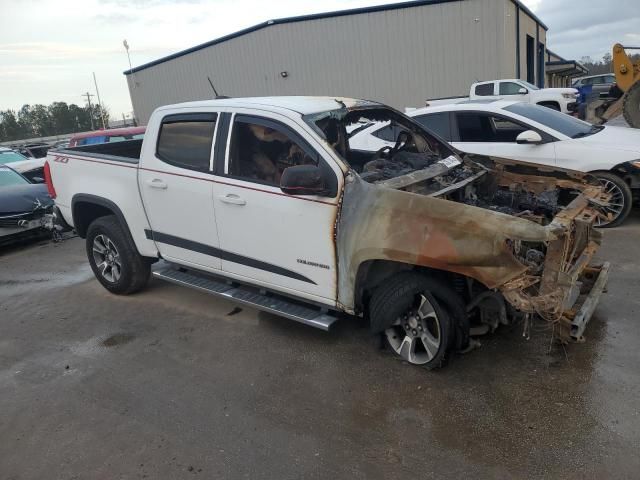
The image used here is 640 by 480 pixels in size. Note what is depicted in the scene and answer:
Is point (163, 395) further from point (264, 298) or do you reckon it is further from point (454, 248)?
point (454, 248)

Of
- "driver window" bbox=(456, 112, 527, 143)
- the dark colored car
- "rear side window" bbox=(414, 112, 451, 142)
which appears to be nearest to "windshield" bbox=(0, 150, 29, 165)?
the dark colored car

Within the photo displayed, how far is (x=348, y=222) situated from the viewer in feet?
11.8

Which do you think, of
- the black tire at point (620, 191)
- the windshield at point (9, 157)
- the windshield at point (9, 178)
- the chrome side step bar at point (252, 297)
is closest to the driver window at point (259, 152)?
the chrome side step bar at point (252, 297)

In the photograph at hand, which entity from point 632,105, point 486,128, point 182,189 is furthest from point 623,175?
point 632,105

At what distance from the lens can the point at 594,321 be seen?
14.0 ft

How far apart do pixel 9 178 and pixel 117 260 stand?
17.4 feet

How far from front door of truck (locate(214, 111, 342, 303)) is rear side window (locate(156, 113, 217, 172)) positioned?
10.1 inches

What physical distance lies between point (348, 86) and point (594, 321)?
877 inches

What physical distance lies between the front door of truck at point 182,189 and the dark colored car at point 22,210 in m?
4.58

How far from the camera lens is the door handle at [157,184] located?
4652 mm

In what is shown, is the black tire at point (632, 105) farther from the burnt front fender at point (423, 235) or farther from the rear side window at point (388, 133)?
the burnt front fender at point (423, 235)

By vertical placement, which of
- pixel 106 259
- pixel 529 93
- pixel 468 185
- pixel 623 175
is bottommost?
pixel 106 259

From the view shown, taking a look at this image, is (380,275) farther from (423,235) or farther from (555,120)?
(555,120)

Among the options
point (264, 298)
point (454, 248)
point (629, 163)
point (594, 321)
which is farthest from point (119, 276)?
point (629, 163)
